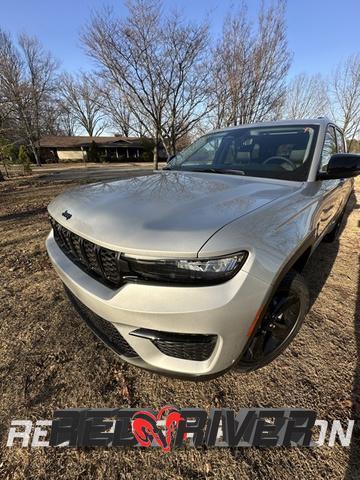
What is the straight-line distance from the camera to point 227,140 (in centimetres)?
304

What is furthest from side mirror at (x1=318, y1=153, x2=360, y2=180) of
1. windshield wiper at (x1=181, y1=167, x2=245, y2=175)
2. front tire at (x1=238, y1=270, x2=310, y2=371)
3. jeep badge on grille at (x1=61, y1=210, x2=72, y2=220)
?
jeep badge on grille at (x1=61, y1=210, x2=72, y2=220)

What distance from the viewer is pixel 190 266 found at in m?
1.19

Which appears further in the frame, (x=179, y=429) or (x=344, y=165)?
(x=344, y=165)

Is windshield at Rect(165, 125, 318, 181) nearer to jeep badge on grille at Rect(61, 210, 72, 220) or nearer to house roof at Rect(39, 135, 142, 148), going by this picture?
jeep badge on grille at Rect(61, 210, 72, 220)

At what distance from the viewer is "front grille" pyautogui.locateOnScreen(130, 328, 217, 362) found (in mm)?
1261

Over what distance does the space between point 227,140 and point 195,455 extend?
295 cm

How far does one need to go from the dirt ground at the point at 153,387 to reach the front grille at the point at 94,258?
811 mm

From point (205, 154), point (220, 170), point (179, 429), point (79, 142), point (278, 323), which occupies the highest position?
point (79, 142)

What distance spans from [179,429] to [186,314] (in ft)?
2.77

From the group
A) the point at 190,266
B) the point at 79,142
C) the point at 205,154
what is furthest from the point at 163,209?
the point at 79,142

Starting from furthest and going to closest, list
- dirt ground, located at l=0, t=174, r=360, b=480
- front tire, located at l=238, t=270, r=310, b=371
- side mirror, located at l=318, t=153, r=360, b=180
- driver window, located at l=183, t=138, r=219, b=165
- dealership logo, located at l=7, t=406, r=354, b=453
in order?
driver window, located at l=183, t=138, r=219, b=165
side mirror, located at l=318, t=153, r=360, b=180
front tire, located at l=238, t=270, r=310, b=371
dealership logo, located at l=7, t=406, r=354, b=453
dirt ground, located at l=0, t=174, r=360, b=480

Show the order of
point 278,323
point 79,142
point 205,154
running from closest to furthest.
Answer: point 278,323 < point 205,154 < point 79,142

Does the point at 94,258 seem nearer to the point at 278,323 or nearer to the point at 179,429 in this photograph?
the point at 179,429

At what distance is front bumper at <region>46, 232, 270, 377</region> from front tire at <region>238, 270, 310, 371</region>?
0.34 meters
